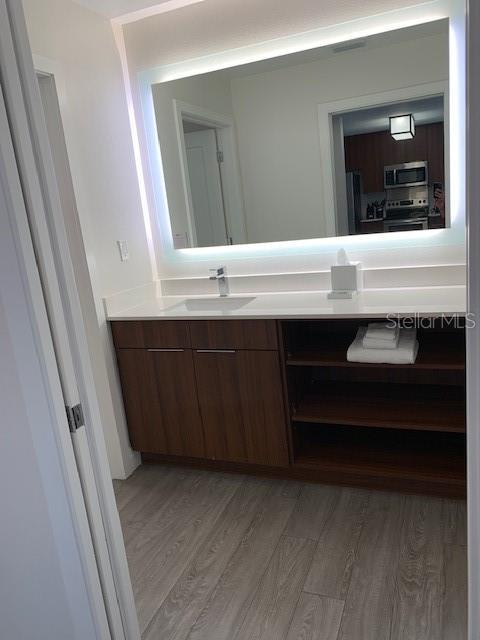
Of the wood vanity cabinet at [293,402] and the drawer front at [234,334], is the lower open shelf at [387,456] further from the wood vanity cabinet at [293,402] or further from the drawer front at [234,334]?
the drawer front at [234,334]

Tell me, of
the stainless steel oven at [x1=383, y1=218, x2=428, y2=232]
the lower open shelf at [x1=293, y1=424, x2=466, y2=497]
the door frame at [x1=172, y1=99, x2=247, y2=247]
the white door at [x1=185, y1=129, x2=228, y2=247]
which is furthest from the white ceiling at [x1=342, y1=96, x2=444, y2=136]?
the lower open shelf at [x1=293, y1=424, x2=466, y2=497]

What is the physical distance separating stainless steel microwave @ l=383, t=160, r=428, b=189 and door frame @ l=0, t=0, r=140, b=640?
184cm

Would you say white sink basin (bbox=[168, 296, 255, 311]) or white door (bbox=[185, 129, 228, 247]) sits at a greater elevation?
white door (bbox=[185, 129, 228, 247])

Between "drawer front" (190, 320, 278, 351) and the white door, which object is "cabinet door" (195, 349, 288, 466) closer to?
"drawer front" (190, 320, 278, 351)

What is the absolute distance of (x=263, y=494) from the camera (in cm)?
250

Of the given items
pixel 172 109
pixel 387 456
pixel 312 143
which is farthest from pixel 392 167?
pixel 387 456

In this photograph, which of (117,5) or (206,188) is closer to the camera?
(117,5)

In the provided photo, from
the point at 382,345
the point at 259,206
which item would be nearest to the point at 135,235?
the point at 259,206

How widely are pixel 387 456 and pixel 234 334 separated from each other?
0.94 metres

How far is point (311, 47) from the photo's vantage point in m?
2.53

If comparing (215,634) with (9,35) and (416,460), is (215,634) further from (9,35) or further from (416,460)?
(9,35)

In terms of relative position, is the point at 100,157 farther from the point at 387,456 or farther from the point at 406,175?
the point at 387,456

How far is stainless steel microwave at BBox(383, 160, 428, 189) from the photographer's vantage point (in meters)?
2.42

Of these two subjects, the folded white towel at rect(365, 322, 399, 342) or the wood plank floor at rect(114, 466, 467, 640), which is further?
the folded white towel at rect(365, 322, 399, 342)
